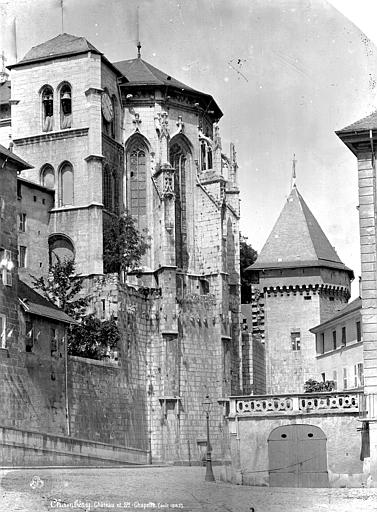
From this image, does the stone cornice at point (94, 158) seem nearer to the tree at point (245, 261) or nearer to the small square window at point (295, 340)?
the small square window at point (295, 340)

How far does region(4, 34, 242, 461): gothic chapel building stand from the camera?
78438mm

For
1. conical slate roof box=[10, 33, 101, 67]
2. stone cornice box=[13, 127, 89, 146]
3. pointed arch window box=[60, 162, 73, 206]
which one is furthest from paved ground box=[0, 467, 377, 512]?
conical slate roof box=[10, 33, 101, 67]

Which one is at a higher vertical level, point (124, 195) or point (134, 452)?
point (124, 195)

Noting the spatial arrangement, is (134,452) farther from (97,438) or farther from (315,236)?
(315,236)

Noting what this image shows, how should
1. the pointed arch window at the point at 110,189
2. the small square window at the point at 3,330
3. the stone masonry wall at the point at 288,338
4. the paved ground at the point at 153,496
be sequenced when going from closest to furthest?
1. the paved ground at the point at 153,496
2. the small square window at the point at 3,330
3. the pointed arch window at the point at 110,189
4. the stone masonry wall at the point at 288,338

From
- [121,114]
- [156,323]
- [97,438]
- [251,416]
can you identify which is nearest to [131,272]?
[156,323]

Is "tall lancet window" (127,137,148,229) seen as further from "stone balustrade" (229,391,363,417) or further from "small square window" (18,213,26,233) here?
"stone balustrade" (229,391,363,417)

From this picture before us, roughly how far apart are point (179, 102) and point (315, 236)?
1605 centimetres

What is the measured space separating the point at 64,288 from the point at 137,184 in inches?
507

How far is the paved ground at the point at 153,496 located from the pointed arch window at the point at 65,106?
3772 centimetres

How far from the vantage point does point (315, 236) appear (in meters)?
98.5

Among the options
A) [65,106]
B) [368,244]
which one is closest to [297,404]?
[368,244]

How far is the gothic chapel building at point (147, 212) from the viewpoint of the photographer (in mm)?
78438

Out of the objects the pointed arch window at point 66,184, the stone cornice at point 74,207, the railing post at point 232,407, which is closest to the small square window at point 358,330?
the stone cornice at point 74,207
